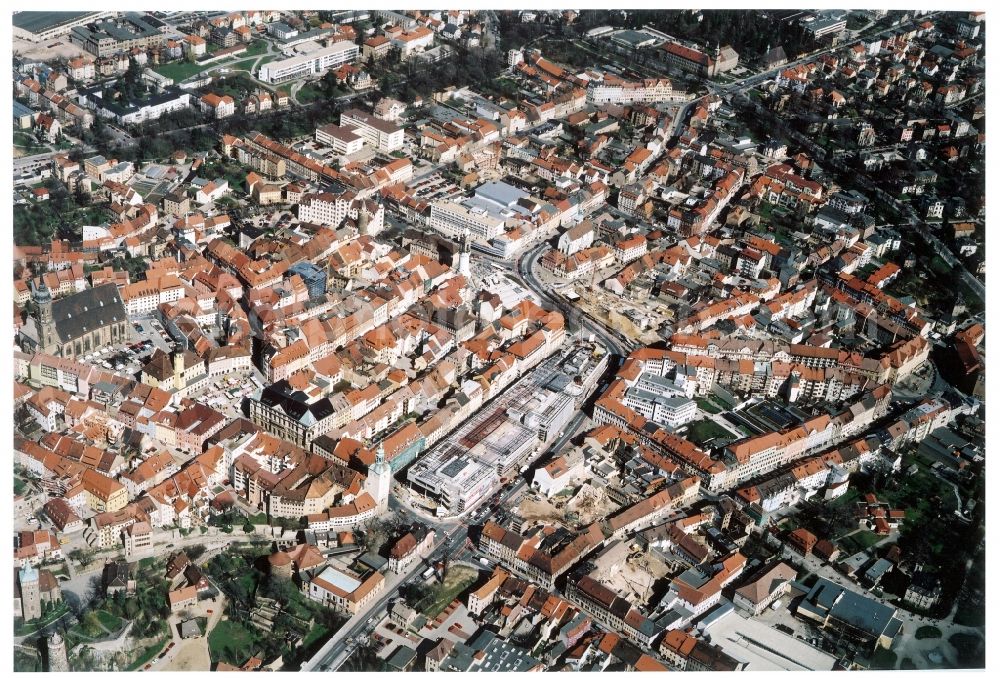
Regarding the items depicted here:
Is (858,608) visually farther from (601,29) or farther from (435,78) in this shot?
(601,29)

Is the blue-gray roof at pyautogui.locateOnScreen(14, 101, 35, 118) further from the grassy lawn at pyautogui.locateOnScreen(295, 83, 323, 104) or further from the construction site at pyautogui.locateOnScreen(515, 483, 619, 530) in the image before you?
the construction site at pyautogui.locateOnScreen(515, 483, 619, 530)

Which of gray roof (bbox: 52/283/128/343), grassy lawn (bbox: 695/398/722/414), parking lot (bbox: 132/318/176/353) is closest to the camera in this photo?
gray roof (bbox: 52/283/128/343)

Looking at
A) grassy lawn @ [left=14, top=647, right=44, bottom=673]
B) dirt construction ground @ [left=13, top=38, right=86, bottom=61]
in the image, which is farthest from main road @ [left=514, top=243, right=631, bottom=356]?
dirt construction ground @ [left=13, top=38, right=86, bottom=61]

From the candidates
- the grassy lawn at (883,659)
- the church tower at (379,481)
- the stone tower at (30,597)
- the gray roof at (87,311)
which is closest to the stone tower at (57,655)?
the stone tower at (30,597)

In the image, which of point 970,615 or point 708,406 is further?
point 708,406

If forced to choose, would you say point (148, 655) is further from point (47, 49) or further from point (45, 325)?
point (47, 49)

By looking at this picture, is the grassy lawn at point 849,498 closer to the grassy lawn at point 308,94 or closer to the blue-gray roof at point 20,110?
the grassy lawn at point 308,94

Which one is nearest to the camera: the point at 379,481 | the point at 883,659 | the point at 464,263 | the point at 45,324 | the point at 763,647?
the point at 883,659

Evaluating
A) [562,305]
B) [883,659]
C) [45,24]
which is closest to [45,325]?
[562,305]
